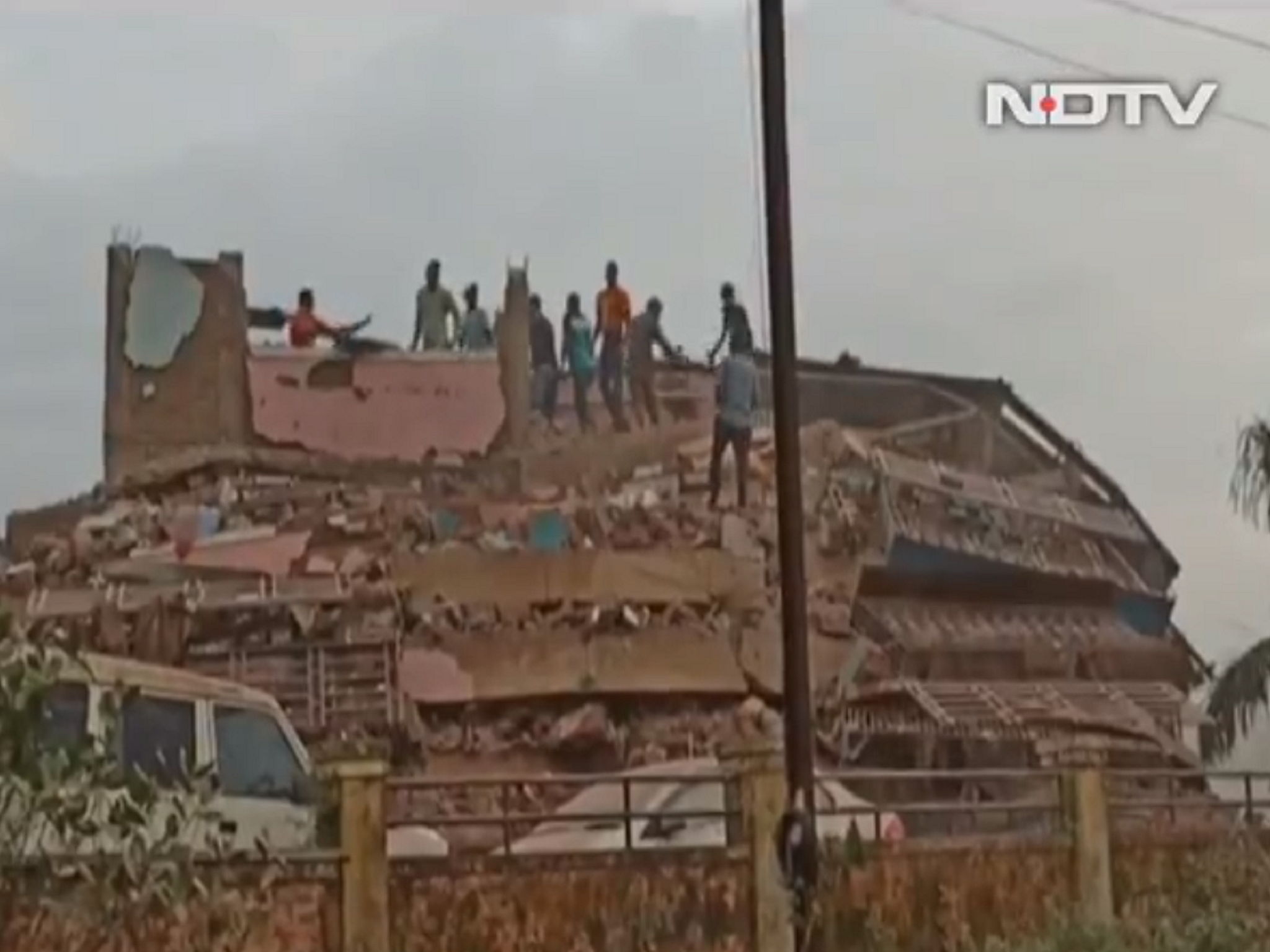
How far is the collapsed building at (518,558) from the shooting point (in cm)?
834

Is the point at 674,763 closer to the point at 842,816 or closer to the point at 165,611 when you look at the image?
the point at 842,816

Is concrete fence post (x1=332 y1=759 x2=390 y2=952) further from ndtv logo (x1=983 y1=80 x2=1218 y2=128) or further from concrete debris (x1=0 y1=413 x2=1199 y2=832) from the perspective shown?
ndtv logo (x1=983 y1=80 x2=1218 y2=128)

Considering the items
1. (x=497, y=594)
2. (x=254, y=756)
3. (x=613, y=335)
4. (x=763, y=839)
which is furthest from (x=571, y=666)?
(x=254, y=756)

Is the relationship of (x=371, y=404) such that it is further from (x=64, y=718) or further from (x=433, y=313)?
(x=64, y=718)

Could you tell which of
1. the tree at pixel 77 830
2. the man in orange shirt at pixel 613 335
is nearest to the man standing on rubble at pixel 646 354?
the man in orange shirt at pixel 613 335

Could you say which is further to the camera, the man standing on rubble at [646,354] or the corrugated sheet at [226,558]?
the man standing on rubble at [646,354]

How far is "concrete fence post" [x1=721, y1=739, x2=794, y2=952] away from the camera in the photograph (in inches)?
316

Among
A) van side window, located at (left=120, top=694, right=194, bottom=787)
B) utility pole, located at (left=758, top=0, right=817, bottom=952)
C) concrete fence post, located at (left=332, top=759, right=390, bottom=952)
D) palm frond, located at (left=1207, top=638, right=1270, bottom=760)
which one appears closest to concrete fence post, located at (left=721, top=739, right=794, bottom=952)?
utility pole, located at (left=758, top=0, right=817, bottom=952)

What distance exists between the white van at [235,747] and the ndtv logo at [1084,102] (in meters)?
3.72

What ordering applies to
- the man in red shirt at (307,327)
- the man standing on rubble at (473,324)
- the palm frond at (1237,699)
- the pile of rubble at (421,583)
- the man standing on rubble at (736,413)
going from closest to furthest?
1. the pile of rubble at (421,583)
2. the man in red shirt at (307,327)
3. the man standing on rubble at (473,324)
4. the man standing on rubble at (736,413)
5. the palm frond at (1237,699)

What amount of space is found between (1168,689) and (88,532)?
466 centimetres

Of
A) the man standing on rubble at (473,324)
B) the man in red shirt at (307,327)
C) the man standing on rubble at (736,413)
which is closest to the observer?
the man in red shirt at (307,327)

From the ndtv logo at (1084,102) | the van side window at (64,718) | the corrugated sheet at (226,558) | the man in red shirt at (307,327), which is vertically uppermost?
the ndtv logo at (1084,102)

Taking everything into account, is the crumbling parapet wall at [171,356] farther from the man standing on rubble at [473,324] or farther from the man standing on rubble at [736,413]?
the man standing on rubble at [736,413]
